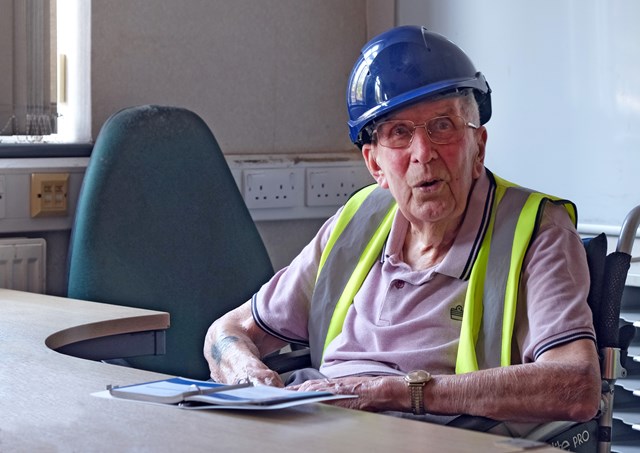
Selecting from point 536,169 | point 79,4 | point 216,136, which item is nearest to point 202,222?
point 216,136

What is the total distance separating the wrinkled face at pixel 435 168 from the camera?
6.72 feet

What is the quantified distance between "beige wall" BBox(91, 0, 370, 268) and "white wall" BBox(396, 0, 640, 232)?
41 cm

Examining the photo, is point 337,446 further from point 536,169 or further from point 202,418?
point 536,169

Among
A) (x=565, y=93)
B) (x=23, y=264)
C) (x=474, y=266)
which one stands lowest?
(x=23, y=264)

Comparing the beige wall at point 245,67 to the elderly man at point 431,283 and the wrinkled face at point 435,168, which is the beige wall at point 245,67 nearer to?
the elderly man at point 431,283

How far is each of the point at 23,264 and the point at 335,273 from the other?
0.97 metres

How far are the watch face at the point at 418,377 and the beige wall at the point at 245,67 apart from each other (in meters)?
1.44

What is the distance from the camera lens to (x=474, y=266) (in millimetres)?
1999

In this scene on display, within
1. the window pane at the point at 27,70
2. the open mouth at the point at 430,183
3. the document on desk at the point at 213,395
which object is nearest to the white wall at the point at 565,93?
the open mouth at the point at 430,183

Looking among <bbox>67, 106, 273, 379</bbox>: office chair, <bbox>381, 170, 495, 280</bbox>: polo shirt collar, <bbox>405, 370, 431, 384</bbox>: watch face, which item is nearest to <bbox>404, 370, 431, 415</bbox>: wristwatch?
<bbox>405, 370, 431, 384</bbox>: watch face

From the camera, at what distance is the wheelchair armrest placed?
2.21 meters

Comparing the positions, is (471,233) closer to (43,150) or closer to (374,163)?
(374,163)

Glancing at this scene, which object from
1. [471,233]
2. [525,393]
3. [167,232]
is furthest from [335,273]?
[167,232]

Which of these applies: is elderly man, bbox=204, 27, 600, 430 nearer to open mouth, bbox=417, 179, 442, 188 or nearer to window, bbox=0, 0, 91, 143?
open mouth, bbox=417, 179, 442, 188
